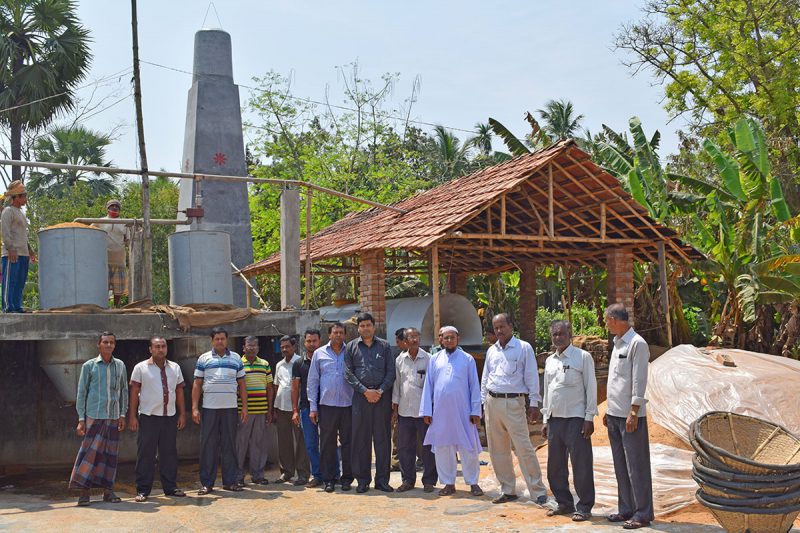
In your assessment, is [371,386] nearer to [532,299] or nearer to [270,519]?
[270,519]

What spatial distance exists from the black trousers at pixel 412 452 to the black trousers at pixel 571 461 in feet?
5.25

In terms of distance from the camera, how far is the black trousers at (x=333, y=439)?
8461mm

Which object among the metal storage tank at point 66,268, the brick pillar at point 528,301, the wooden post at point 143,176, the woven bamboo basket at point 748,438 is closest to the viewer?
the woven bamboo basket at point 748,438

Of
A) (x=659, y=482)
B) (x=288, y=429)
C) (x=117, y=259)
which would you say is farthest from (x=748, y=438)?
(x=117, y=259)

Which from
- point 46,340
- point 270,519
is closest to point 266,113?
point 46,340

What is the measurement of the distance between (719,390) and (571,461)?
292 centimetres

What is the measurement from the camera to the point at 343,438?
8.55 meters

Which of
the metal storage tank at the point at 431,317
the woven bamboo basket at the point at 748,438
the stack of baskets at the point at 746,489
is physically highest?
the metal storage tank at the point at 431,317

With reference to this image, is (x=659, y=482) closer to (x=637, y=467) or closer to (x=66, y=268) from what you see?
(x=637, y=467)

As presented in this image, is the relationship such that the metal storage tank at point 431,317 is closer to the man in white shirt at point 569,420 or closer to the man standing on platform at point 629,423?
the man in white shirt at point 569,420

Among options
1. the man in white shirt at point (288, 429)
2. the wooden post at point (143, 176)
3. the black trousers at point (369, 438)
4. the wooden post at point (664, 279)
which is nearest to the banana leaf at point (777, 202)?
the wooden post at point (664, 279)

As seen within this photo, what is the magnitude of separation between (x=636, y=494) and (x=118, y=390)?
4.85 m

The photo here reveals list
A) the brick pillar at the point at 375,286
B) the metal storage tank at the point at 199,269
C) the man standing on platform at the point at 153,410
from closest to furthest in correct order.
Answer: the man standing on platform at the point at 153,410, the metal storage tank at the point at 199,269, the brick pillar at the point at 375,286

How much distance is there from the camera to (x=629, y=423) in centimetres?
631
